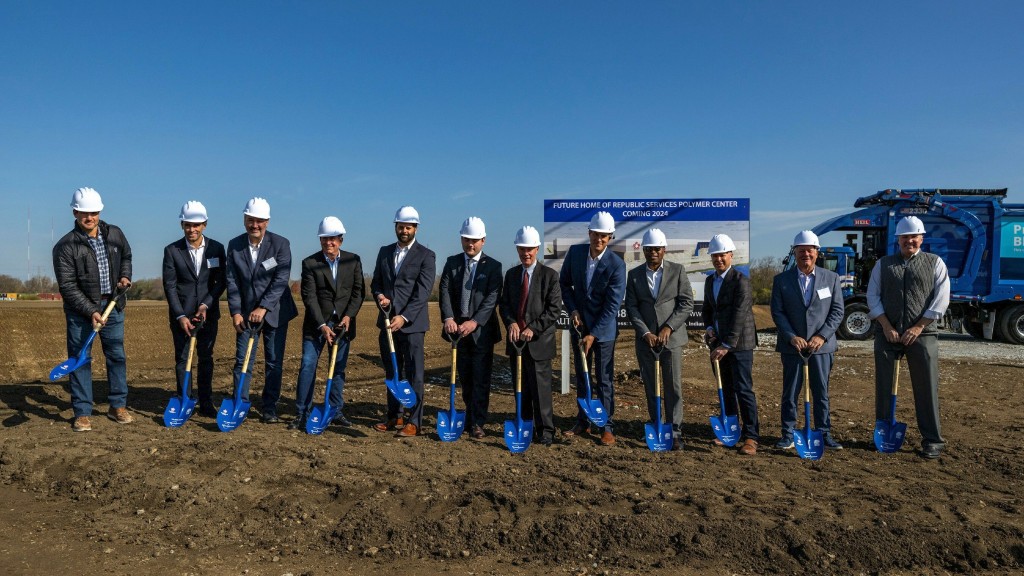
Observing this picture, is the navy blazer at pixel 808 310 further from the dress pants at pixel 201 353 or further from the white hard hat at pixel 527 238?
the dress pants at pixel 201 353

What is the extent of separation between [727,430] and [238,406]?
4.41 m

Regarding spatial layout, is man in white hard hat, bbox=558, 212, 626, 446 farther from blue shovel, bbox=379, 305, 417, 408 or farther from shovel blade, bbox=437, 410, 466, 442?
blue shovel, bbox=379, 305, 417, 408

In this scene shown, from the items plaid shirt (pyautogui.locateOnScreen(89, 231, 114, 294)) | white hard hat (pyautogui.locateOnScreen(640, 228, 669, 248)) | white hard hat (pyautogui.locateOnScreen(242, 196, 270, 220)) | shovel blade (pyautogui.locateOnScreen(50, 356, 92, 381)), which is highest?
white hard hat (pyautogui.locateOnScreen(242, 196, 270, 220))

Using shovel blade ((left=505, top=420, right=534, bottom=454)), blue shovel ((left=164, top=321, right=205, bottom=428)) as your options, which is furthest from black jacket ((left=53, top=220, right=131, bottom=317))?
shovel blade ((left=505, top=420, right=534, bottom=454))

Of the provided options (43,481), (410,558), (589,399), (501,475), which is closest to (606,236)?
(589,399)

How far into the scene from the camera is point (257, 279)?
6910 mm

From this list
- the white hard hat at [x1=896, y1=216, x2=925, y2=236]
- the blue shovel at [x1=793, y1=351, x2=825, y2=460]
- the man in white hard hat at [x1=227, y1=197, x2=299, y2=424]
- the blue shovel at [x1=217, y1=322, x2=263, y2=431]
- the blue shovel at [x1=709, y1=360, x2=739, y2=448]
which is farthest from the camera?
the man in white hard hat at [x1=227, y1=197, x2=299, y2=424]

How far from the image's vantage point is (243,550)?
14.2 feet

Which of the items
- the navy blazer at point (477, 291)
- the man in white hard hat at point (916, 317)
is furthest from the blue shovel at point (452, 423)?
the man in white hard hat at point (916, 317)

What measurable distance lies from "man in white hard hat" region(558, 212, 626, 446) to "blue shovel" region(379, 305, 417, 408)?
4.81 ft

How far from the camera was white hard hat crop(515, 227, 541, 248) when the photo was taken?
654 centimetres

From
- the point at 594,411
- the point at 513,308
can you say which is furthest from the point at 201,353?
the point at 594,411

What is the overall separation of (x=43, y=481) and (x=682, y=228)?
289 inches

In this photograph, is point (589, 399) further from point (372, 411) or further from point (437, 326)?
point (437, 326)
